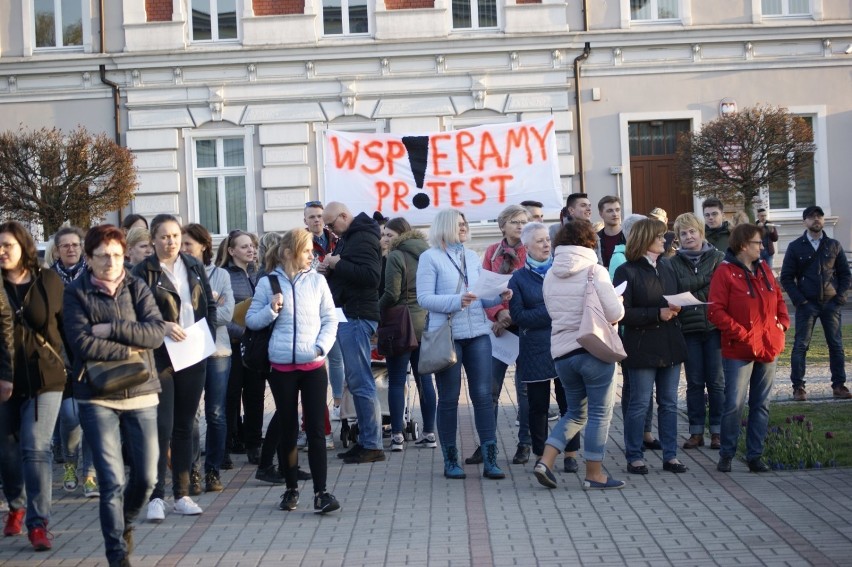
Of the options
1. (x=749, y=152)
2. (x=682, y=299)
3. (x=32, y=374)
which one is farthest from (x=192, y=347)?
(x=749, y=152)

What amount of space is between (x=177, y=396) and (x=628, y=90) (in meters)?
19.3

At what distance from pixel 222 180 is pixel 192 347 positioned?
62.2ft

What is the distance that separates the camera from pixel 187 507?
8477 millimetres

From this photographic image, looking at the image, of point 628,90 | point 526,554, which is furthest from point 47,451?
point 628,90

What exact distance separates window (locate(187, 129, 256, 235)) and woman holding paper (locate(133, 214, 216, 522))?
1797 cm

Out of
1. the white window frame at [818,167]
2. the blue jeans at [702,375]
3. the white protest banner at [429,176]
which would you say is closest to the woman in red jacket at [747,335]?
the blue jeans at [702,375]

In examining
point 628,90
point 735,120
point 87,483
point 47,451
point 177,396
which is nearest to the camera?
point 47,451

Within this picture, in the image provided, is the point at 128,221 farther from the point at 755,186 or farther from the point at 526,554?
the point at 755,186

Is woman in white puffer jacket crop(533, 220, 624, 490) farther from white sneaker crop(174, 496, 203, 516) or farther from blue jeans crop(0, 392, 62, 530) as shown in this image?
blue jeans crop(0, 392, 62, 530)

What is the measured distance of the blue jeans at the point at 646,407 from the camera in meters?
9.34

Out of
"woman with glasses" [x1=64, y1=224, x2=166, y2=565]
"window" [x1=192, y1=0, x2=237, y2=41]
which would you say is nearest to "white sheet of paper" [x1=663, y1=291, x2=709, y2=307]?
"woman with glasses" [x1=64, y1=224, x2=166, y2=565]

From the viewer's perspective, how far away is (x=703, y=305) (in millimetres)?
10445

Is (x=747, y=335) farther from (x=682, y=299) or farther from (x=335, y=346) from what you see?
(x=335, y=346)

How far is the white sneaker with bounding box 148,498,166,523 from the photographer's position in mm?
8289
